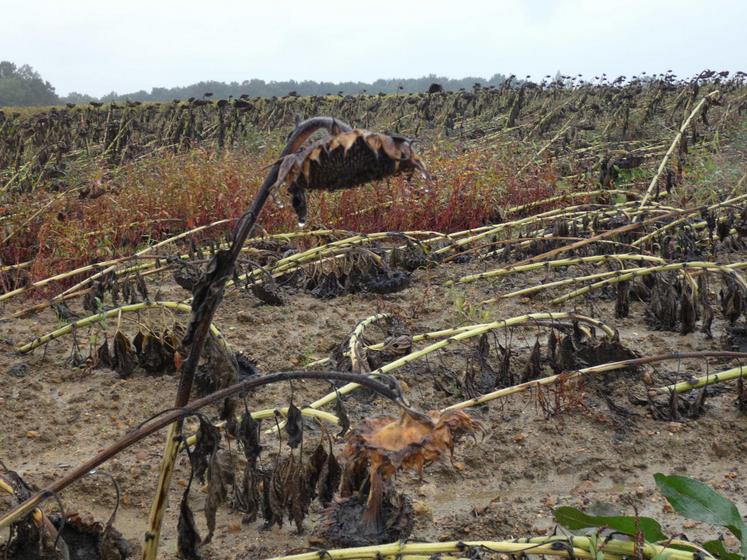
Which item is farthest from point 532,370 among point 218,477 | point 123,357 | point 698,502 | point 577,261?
point 218,477

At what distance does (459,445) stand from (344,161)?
5.81ft

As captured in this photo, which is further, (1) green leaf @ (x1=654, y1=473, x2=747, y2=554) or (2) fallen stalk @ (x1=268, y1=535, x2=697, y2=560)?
(1) green leaf @ (x1=654, y1=473, x2=747, y2=554)

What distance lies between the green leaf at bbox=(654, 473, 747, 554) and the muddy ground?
0.15m

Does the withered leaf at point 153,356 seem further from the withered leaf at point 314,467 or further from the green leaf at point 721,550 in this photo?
the green leaf at point 721,550

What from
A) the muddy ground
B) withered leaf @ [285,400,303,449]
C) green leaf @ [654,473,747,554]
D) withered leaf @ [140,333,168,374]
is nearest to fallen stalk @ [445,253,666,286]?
the muddy ground

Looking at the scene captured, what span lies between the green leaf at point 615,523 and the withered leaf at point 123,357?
205 cm

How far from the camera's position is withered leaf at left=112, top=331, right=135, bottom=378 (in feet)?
10.3

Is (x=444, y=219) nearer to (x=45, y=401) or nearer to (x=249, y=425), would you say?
(x=45, y=401)

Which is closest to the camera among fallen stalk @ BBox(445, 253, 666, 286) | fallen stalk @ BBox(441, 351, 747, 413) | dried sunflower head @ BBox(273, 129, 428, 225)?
dried sunflower head @ BBox(273, 129, 428, 225)

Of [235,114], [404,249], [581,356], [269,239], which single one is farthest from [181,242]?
[235,114]

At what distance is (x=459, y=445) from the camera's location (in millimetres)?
2748

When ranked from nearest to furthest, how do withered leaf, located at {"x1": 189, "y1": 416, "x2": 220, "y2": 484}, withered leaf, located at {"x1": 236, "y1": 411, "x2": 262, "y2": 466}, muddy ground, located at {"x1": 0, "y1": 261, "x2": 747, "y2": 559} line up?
withered leaf, located at {"x1": 189, "y1": 416, "x2": 220, "y2": 484}
withered leaf, located at {"x1": 236, "y1": 411, "x2": 262, "y2": 466}
muddy ground, located at {"x1": 0, "y1": 261, "x2": 747, "y2": 559}

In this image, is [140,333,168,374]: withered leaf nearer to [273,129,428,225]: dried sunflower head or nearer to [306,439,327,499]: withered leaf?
[306,439,327,499]: withered leaf

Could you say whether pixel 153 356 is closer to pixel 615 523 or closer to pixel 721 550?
pixel 615 523
